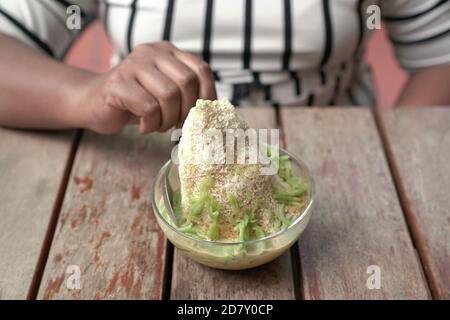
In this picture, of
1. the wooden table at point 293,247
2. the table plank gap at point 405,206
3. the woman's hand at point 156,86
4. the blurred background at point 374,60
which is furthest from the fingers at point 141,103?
the blurred background at point 374,60

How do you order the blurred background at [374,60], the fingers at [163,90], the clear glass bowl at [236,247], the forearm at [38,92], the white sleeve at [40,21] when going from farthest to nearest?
the blurred background at [374,60] < the white sleeve at [40,21] < the forearm at [38,92] < the fingers at [163,90] < the clear glass bowl at [236,247]

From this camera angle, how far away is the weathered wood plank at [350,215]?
0.65 meters

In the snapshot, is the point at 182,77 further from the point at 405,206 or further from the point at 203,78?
the point at 405,206

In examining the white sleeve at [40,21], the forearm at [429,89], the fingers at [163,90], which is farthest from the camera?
the forearm at [429,89]

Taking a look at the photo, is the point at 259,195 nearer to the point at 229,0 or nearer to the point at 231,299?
the point at 231,299

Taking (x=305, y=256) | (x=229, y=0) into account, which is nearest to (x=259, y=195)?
(x=305, y=256)

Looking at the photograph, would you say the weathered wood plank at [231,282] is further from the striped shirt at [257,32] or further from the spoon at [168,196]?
the striped shirt at [257,32]

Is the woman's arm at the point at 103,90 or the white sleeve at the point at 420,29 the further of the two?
the white sleeve at the point at 420,29

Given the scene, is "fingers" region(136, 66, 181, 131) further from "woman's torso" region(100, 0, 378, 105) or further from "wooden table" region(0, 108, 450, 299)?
"woman's torso" region(100, 0, 378, 105)

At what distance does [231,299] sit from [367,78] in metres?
0.72

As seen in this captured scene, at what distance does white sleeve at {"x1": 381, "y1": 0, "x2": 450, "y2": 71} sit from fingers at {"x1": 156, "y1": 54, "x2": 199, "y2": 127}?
0.50m

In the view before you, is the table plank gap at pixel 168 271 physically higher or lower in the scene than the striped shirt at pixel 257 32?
lower

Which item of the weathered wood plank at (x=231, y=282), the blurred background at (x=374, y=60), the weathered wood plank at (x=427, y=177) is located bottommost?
the blurred background at (x=374, y=60)

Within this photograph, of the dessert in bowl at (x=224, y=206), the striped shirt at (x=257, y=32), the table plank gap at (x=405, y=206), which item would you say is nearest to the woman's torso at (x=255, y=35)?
the striped shirt at (x=257, y=32)
